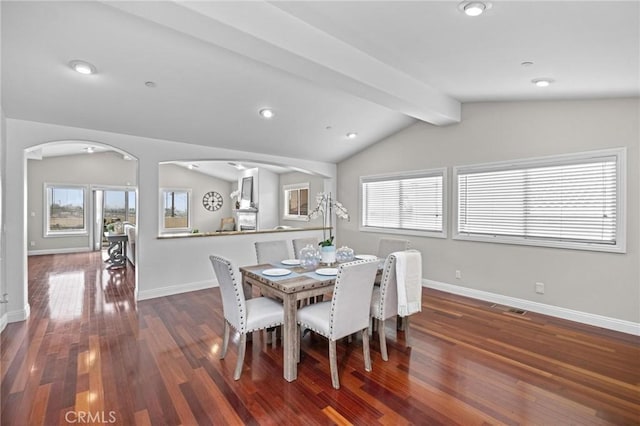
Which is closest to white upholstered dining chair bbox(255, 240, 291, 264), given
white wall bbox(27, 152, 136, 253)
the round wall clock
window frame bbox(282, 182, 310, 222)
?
window frame bbox(282, 182, 310, 222)

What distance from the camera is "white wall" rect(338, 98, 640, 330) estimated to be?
3342mm

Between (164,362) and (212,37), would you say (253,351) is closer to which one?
(164,362)

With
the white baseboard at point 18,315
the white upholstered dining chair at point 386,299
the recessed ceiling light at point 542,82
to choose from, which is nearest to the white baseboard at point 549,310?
the white upholstered dining chair at point 386,299

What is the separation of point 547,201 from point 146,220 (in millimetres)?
5447

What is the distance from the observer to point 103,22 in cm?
234

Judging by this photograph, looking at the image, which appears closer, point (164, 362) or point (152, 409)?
point (152, 409)

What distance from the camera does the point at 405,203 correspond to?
5578mm

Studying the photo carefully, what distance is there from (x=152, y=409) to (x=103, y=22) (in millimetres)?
2818

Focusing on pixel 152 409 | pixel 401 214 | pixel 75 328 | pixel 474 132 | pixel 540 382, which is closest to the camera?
pixel 152 409

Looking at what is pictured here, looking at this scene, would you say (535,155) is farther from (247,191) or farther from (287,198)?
(247,191)

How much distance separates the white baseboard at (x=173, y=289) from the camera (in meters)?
4.53

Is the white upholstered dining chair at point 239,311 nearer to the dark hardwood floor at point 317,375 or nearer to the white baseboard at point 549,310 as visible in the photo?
the dark hardwood floor at point 317,375

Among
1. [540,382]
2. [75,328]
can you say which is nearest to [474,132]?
[540,382]

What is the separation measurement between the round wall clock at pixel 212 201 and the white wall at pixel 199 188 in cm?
11
